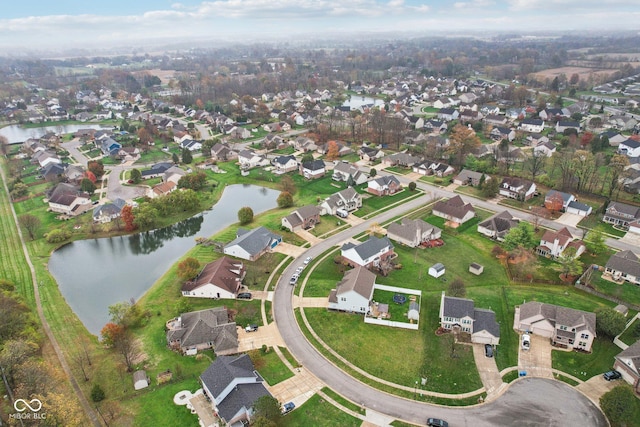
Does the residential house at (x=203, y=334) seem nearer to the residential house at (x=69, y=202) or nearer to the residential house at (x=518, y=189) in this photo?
the residential house at (x=69, y=202)

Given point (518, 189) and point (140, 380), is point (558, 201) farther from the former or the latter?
point (140, 380)

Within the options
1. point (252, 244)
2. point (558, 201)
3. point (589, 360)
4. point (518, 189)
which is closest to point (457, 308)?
point (589, 360)

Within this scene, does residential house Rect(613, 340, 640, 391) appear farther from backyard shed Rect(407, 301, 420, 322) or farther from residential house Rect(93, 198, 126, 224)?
residential house Rect(93, 198, 126, 224)

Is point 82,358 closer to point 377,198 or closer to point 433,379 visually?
point 433,379

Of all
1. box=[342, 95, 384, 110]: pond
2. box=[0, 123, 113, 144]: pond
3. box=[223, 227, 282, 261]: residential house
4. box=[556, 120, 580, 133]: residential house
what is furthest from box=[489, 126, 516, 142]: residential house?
box=[0, 123, 113, 144]: pond

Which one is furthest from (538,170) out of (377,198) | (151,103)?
(151,103)
